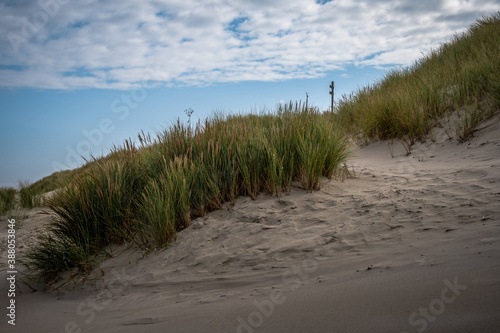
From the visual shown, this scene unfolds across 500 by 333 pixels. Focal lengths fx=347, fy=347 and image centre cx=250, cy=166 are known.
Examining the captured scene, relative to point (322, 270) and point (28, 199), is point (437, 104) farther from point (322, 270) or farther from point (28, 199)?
point (28, 199)

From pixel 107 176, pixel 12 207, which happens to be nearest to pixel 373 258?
pixel 107 176

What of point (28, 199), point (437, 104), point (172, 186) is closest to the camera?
point (172, 186)

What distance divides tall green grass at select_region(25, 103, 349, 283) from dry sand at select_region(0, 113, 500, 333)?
0.24 metres

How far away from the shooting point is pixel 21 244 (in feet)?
21.5

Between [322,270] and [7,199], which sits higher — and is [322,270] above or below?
below

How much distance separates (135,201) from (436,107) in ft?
22.7

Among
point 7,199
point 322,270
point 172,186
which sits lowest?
point 322,270

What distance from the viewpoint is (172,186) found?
4.16 metres

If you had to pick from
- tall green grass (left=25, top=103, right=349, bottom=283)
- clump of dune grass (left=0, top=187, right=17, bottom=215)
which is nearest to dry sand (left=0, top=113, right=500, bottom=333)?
tall green grass (left=25, top=103, right=349, bottom=283)

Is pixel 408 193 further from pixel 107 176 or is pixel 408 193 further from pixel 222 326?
pixel 107 176

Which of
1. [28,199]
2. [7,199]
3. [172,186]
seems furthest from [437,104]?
[7,199]

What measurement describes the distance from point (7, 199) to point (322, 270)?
11726mm

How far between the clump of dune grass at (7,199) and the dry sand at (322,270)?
6062 mm

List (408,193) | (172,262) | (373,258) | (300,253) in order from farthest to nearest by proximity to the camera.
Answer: (408,193), (172,262), (300,253), (373,258)
